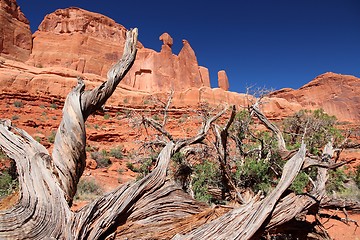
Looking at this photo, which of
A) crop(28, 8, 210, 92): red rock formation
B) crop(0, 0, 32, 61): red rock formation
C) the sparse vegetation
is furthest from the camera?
crop(28, 8, 210, 92): red rock formation

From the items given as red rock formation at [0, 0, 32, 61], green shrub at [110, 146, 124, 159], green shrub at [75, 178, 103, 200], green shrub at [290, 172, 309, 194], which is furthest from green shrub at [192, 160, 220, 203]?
red rock formation at [0, 0, 32, 61]

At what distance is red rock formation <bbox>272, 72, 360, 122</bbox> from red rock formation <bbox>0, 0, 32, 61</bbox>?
5129 cm

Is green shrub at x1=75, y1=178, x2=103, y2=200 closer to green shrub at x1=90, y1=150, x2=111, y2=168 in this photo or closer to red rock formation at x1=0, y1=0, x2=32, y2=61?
green shrub at x1=90, y1=150, x2=111, y2=168

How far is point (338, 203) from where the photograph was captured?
2.97 m

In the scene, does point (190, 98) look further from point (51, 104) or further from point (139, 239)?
point (139, 239)

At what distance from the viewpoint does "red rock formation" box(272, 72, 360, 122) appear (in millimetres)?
68500

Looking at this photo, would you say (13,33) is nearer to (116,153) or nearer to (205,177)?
(116,153)

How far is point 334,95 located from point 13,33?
69900mm

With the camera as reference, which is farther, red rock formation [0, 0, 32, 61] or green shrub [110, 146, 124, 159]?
red rock formation [0, 0, 32, 61]

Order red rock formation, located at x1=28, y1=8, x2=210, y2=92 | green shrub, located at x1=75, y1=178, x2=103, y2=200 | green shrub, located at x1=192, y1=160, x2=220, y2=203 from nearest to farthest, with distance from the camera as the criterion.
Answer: green shrub, located at x1=192, y1=160, x2=220, y2=203
green shrub, located at x1=75, y1=178, x2=103, y2=200
red rock formation, located at x1=28, y1=8, x2=210, y2=92

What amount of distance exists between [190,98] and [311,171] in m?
31.3

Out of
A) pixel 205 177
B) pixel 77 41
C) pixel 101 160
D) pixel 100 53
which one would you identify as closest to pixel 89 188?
pixel 101 160

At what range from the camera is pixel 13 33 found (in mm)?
46156

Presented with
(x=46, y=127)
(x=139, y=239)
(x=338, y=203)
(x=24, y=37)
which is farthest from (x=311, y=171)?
(x=24, y=37)
